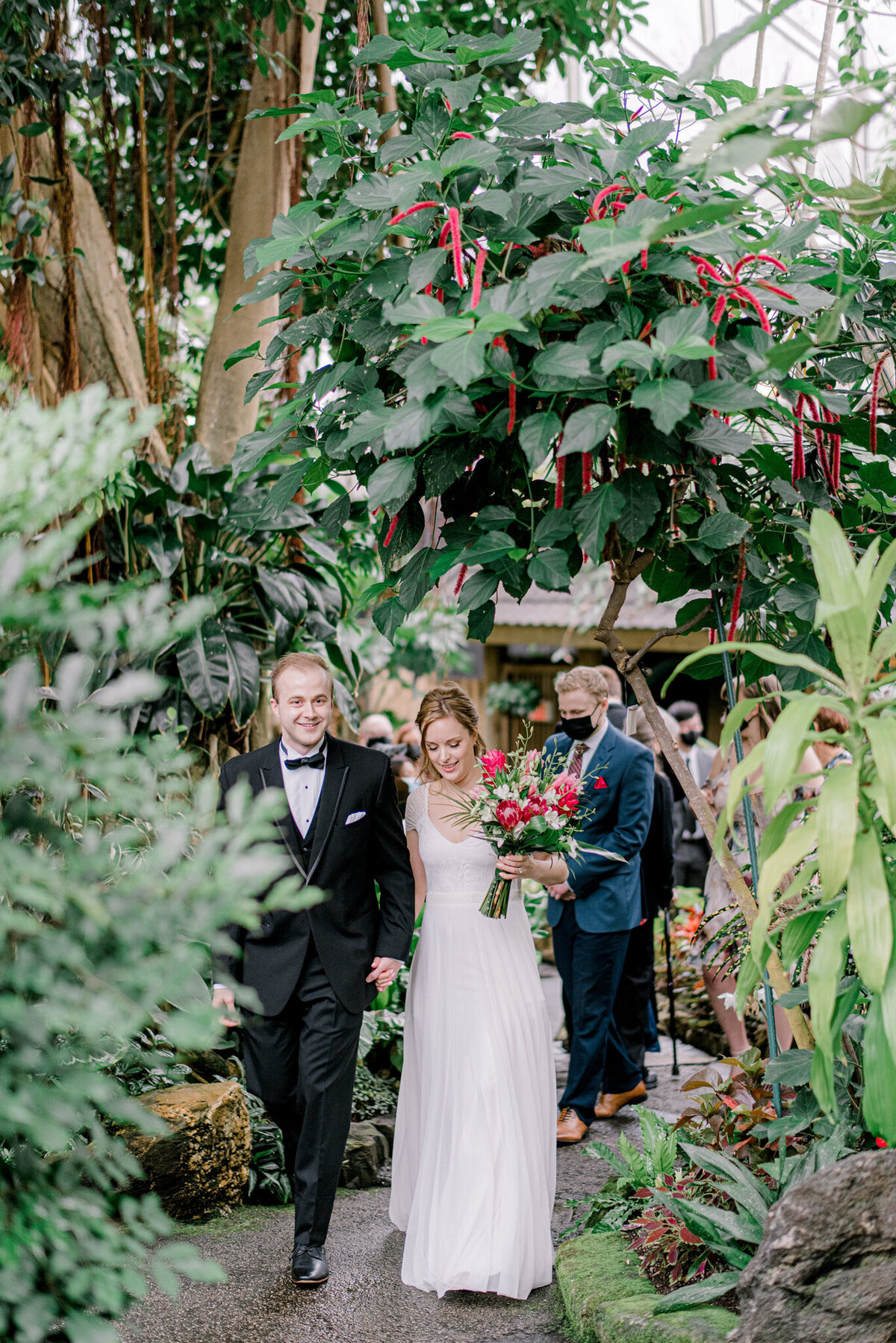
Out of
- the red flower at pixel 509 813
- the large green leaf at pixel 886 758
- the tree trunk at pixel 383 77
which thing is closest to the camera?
the large green leaf at pixel 886 758

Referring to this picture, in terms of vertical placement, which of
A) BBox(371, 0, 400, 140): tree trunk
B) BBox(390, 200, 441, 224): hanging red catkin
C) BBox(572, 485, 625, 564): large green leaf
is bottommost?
BBox(572, 485, 625, 564): large green leaf

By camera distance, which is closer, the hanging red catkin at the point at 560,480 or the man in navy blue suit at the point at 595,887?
the hanging red catkin at the point at 560,480

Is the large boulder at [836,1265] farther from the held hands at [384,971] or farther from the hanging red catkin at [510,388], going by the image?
the hanging red catkin at [510,388]

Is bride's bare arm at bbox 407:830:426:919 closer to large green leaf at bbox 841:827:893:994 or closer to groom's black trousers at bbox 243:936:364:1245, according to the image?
groom's black trousers at bbox 243:936:364:1245

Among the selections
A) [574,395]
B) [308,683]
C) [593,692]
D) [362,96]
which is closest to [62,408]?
[574,395]

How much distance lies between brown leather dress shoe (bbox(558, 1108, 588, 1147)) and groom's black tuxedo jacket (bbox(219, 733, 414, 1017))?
4.48 ft

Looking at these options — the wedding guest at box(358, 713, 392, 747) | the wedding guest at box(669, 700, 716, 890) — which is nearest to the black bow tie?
the wedding guest at box(669, 700, 716, 890)

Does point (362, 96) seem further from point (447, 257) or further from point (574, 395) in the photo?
point (574, 395)

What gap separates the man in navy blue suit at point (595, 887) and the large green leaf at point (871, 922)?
2.42 meters

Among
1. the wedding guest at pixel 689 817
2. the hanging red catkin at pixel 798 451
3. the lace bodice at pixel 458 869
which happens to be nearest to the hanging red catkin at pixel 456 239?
the hanging red catkin at pixel 798 451

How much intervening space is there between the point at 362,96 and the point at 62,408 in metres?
1.65

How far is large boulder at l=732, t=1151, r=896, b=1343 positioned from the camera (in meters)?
1.98

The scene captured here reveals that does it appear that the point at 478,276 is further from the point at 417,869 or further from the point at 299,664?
the point at 417,869

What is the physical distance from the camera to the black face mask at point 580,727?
446cm
